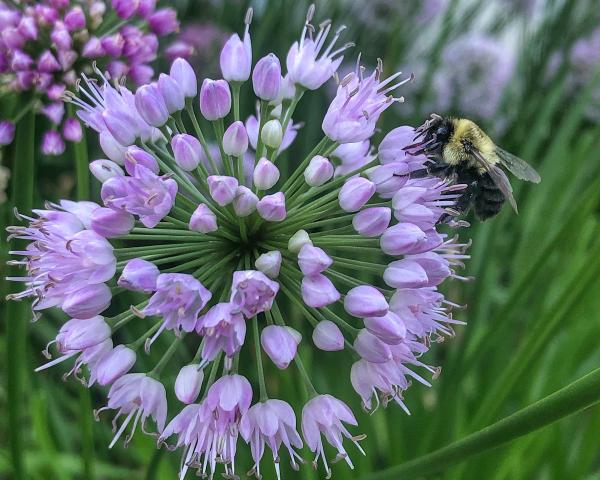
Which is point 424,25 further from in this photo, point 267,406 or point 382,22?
point 267,406

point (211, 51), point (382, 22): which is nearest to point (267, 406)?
point (211, 51)

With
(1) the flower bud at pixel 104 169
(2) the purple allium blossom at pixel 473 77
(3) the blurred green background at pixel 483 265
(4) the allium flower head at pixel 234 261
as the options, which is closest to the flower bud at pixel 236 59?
(4) the allium flower head at pixel 234 261

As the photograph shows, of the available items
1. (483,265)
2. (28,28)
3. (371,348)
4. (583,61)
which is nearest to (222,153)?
(371,348)

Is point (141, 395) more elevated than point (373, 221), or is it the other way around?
point (373, 221)

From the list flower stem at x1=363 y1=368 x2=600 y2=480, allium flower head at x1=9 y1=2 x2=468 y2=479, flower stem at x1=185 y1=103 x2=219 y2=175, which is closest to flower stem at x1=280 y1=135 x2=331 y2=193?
allium flower head at x1=9 y1=2 x2=468 y2=479

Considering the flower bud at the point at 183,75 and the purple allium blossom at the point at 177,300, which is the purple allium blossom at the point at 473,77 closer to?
the flower bud at the point at 183,75

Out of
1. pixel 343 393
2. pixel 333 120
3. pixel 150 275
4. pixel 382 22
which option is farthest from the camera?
pixel 382 22

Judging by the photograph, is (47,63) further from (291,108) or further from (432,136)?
(432,136)
